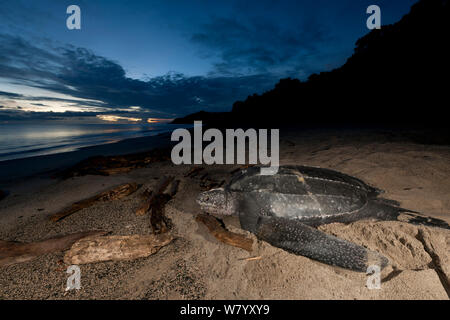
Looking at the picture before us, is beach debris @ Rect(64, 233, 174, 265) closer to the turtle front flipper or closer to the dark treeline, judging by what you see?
the turtle front flipper

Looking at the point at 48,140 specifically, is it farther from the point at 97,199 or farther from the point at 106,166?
the point at 97,199

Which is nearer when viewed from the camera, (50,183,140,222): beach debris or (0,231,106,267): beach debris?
(0,231,106,267): beach debris

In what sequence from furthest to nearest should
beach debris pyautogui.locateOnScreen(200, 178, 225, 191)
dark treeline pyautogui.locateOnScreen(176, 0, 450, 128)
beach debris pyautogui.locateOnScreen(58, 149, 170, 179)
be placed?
dark treeline pyautogui.locateOnScreen(176, 0, 450, 128), beach debris pyautogui.locateOnScreen(58, 149, 170, 179), beach debris pyautogui.locateOnScreen(200, 178, 225, 191)

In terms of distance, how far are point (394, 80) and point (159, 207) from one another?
18353mm

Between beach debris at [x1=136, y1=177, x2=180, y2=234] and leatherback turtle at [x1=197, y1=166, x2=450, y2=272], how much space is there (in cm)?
55

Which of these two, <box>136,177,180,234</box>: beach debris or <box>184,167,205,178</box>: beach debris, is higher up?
<box>184,167,205,178</box>: beach debris

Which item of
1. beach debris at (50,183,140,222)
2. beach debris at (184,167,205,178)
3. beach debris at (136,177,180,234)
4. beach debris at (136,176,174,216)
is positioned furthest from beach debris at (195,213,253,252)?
beach debris at (184,167,205,178)

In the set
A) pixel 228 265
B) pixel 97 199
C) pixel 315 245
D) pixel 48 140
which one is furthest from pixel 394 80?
pixel 48 140

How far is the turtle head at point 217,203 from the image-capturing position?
2367mm

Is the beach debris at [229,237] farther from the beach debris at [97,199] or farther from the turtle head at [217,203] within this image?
the beach debris at [97,199]

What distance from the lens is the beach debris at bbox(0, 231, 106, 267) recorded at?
64.1 inches

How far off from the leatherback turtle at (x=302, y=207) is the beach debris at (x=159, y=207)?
55 centimetres

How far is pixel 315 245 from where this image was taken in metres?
1.58

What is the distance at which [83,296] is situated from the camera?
1.30m
